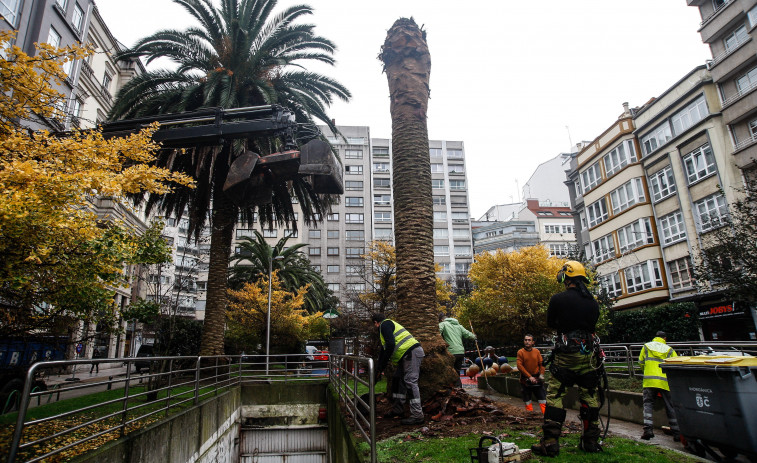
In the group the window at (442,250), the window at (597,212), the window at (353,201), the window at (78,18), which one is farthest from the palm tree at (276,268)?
the window at (442,250)

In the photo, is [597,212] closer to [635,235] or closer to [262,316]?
[635,235]

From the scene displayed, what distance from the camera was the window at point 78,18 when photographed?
21.8m

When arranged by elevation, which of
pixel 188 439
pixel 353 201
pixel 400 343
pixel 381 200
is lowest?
pixel 188 439

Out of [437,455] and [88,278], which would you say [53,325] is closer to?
[88,278]

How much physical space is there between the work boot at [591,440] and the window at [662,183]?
2837cm

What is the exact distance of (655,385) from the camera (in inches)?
253

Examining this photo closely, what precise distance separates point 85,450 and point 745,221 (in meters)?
20.0

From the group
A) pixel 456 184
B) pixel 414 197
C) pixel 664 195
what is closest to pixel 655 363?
pixel 414 197

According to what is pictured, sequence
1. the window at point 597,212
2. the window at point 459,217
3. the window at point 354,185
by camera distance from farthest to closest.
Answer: the window at point 459,217 → the window at point 354,185 → the window at point 597,212

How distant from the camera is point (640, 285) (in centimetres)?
2972

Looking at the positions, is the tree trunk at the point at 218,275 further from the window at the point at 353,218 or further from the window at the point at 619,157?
the window at the point at 353,218

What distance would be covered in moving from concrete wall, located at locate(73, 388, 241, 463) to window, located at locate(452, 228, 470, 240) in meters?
62.3

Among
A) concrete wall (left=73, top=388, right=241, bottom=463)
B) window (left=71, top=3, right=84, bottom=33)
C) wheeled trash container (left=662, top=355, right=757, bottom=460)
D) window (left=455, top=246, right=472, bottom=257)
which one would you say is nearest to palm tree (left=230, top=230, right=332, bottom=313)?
window (left=71, top=3, right=84, bottom=33)

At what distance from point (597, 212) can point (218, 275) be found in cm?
3095
